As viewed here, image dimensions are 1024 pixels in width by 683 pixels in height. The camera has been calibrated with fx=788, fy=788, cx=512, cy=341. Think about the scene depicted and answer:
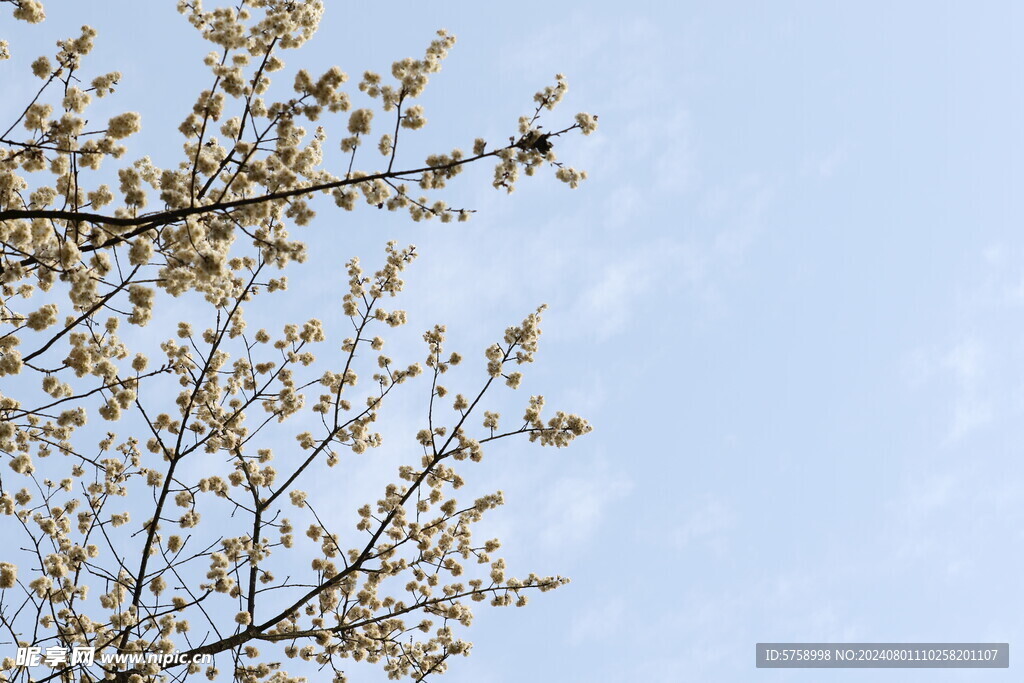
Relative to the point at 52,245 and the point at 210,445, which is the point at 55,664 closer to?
the point at 210,445

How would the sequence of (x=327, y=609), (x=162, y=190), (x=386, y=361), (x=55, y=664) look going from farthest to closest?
(x=386, y=361) → (x=327, y=609) → (x=55, y=664) → (x=162, y=190)

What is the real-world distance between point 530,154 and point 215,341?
13.1 ft

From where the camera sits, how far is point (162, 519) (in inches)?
305

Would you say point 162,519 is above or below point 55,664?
above

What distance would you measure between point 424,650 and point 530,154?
5954 millimetres

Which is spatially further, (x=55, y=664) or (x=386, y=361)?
(x=386, y=361)

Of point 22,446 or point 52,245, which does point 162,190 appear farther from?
point 22,446

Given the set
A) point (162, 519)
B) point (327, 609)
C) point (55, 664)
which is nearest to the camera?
point (55, 664)

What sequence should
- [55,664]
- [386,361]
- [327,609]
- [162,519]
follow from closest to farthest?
[55,664] → [162,519] → [327,609] → [386,361]

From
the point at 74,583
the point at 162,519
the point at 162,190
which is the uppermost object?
the point at 162,190

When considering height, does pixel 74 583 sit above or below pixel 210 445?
below

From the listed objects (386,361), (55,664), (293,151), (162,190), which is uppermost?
(386,361)

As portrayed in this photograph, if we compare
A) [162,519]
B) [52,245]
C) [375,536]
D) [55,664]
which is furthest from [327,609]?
[52,245]

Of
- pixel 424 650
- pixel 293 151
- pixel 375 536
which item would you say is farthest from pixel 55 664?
pixel 293 151
